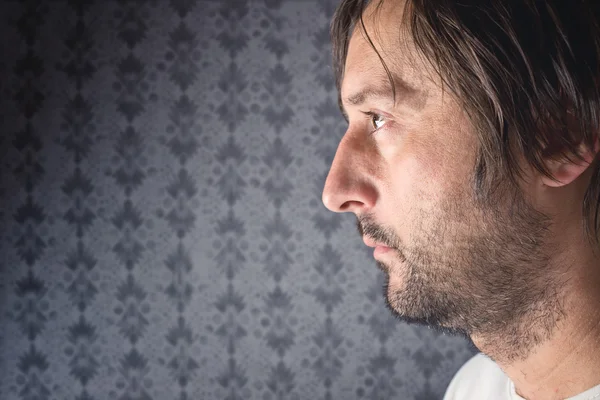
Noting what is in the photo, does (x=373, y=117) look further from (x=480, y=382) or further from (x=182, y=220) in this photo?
(x=182, y=220)

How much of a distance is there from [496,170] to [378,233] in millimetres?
246

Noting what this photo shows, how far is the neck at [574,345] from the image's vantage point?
782mm

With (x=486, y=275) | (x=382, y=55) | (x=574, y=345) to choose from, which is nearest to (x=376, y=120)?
(x=382, y=55)

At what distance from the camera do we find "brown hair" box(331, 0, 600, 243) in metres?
0.79

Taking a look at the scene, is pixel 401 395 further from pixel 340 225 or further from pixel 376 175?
pixel 376 175

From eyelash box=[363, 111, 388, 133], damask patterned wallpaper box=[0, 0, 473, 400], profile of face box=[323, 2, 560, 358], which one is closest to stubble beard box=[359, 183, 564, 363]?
profile of face box=[323, 2, 560, 358]

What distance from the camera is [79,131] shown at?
83.1 inches

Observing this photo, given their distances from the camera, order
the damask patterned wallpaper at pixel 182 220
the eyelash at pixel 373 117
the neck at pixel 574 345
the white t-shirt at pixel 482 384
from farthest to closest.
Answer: the damask patterned wallpaper at pixel 182 220 → the white t-shirt at pixel 482 384 → the eyelash at pixel 373 117 → the neck at pixel 574 345

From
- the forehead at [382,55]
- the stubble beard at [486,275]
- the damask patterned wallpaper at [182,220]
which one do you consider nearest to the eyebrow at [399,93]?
the forehead at [382,55]

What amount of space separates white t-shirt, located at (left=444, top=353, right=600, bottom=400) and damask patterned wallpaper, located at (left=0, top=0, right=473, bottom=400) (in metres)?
0.93

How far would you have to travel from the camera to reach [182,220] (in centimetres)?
213

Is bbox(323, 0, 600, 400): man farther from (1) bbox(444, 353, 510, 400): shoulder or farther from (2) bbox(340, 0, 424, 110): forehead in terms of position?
(1) bbox(444, 353, 510, 400): shoulder

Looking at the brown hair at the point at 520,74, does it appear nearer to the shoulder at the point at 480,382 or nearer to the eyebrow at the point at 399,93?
the eyebrow at the point at 399,93

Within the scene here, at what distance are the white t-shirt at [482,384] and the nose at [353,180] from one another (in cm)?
51
